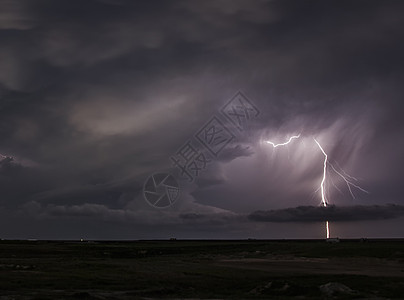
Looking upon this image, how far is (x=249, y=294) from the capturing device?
145 ft

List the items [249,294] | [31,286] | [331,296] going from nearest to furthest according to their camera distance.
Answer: [331,296] → [249,294] → [31,286]

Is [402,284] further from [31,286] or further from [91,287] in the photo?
[31,286]

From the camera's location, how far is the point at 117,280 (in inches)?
2172

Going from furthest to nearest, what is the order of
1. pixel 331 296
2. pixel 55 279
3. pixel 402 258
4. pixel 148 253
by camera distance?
pixel 148 253 → pixel 402 258 → pixel 55 279 → pixel 331 296

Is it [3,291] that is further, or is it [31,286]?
[31,286]

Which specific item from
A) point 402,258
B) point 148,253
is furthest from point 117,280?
point 148,253

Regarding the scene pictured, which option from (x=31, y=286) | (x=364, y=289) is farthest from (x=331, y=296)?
(x=31, y=286)

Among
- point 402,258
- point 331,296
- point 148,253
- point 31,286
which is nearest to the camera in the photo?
point 331,296

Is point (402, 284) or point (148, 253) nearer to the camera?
point (402, 284)

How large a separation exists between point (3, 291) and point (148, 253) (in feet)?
310

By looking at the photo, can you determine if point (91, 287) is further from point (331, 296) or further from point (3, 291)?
point (331, 296)

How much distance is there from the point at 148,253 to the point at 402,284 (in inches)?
3830

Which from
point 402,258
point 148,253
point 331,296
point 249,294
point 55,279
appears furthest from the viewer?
point 148,253

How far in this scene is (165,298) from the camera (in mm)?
41750
